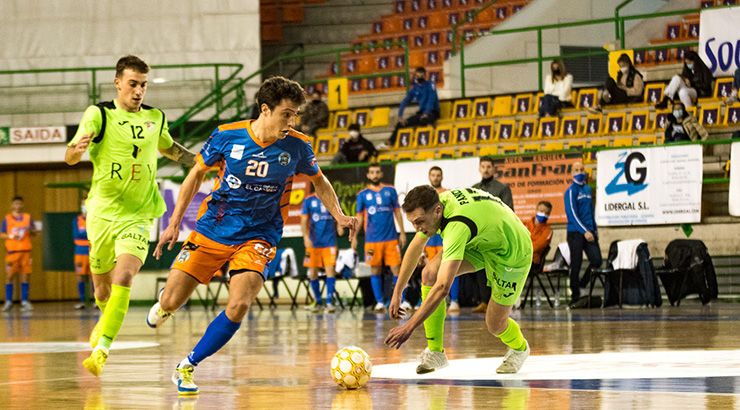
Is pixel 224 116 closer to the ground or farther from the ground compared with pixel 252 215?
farther from the ground

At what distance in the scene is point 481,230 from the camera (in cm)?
673

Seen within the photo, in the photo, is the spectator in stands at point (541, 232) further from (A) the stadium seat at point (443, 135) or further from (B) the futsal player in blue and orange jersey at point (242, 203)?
(B) the futsal player in blue and orange jersey at point (242, 203)

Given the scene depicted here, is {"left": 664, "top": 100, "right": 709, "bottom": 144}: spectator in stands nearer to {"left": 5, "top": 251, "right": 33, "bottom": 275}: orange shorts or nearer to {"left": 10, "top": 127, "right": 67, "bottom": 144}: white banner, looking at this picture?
{"left": 5, "top": 251, "right": 33, "bottom": 275}: orange shorts

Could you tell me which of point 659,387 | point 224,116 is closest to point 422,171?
point 224,116

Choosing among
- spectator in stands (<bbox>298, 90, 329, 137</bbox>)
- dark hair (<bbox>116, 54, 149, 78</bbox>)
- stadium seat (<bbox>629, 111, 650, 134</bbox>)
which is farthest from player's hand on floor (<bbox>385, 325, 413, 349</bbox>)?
spectator in stands (<bbox>298, 90, 329, 137</bbox>)

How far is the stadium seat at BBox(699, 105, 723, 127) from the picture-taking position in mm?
17125

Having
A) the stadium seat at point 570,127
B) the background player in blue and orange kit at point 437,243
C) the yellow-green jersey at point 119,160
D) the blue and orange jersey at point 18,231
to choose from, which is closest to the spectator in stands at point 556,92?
the stadium seat at point 570,127

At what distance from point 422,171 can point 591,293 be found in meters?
3.53

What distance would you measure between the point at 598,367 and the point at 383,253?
9.03m

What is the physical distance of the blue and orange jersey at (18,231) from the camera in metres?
21.2

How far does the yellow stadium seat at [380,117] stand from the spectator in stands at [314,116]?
1026 millimetres

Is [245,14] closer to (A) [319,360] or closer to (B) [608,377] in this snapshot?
(A) [319,360]

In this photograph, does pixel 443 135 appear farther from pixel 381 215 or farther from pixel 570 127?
pixel 381 215

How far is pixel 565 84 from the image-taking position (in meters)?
18.8
